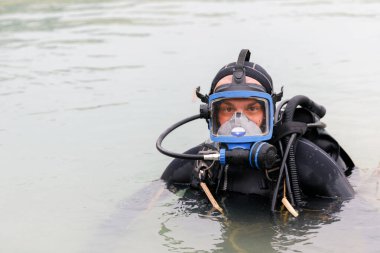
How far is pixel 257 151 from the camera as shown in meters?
3.68

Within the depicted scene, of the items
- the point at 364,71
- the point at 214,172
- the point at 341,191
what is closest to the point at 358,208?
the point at 341,191

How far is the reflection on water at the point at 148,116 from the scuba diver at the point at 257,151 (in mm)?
120

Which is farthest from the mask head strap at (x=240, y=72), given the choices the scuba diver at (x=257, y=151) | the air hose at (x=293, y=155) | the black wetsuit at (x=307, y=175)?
the black wetsuit at (x=307, y=175)

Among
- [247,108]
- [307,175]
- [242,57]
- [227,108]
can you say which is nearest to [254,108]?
[247,108]

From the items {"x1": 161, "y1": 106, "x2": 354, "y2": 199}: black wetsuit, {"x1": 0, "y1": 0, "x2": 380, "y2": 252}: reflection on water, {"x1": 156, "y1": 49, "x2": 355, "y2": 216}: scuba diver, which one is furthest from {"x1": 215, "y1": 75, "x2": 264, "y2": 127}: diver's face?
{"x1": 0, "y1": 0, "x2": 380, "y2": 252}: reflection on water

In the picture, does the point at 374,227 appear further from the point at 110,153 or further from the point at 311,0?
the point at 311,0

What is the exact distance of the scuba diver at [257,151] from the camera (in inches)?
149

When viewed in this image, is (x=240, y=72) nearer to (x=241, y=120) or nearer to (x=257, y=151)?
(x=241, y=120)

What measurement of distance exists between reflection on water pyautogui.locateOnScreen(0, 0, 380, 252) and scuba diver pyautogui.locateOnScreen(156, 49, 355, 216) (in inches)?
4.7

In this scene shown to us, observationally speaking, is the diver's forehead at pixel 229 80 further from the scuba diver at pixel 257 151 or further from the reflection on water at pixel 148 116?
the reflection on water at pixel 148 116

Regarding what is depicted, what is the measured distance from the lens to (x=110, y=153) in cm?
605

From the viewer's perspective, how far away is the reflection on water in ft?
13.0

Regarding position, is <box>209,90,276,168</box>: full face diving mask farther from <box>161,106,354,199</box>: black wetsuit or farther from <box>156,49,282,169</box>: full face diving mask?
<box>161,106,354,199</box>: black wetsuit

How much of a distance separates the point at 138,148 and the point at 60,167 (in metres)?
0.82
